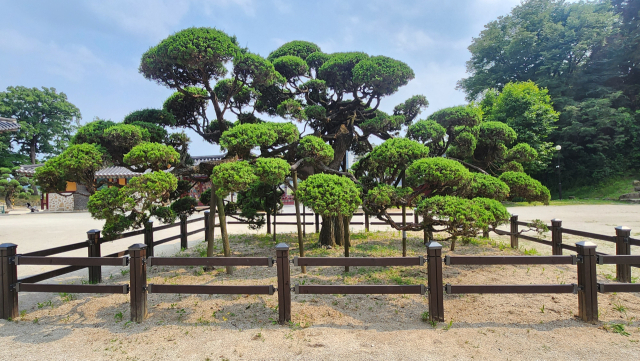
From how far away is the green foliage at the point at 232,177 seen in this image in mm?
4305

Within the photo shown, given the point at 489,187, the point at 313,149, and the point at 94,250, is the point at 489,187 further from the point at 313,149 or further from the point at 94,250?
the point at 94,250

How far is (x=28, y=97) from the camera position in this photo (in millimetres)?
30438

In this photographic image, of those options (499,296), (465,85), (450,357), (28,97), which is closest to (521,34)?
(465,85)

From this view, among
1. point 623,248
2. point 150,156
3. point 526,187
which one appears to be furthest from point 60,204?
point 623,248

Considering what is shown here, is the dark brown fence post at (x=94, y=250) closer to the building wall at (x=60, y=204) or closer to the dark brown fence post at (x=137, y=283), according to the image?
the dark brown fence post at (x=137, y=283)

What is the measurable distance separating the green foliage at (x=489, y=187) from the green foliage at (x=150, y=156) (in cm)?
464

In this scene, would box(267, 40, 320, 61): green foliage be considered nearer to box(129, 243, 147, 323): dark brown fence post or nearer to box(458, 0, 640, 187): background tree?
box(129, 243, 147, 323): dark brown fence post

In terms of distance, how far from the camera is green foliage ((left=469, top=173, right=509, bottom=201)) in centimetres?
496

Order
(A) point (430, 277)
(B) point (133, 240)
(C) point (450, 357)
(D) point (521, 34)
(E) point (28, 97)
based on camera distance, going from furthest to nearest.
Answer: (E) point (28, 97), (D) point (521, 34), (B) point (133, 240), (A) point (430, 277), (C) point (450, 357)

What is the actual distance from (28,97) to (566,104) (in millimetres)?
47395

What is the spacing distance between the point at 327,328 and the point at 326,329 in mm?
30

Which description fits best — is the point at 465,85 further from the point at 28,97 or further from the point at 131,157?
the point at 28,97

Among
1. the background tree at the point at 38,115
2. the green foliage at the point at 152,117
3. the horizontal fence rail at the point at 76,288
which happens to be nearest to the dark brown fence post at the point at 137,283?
the horizontal fence rail at the point at 76,288

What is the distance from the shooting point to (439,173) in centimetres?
439
